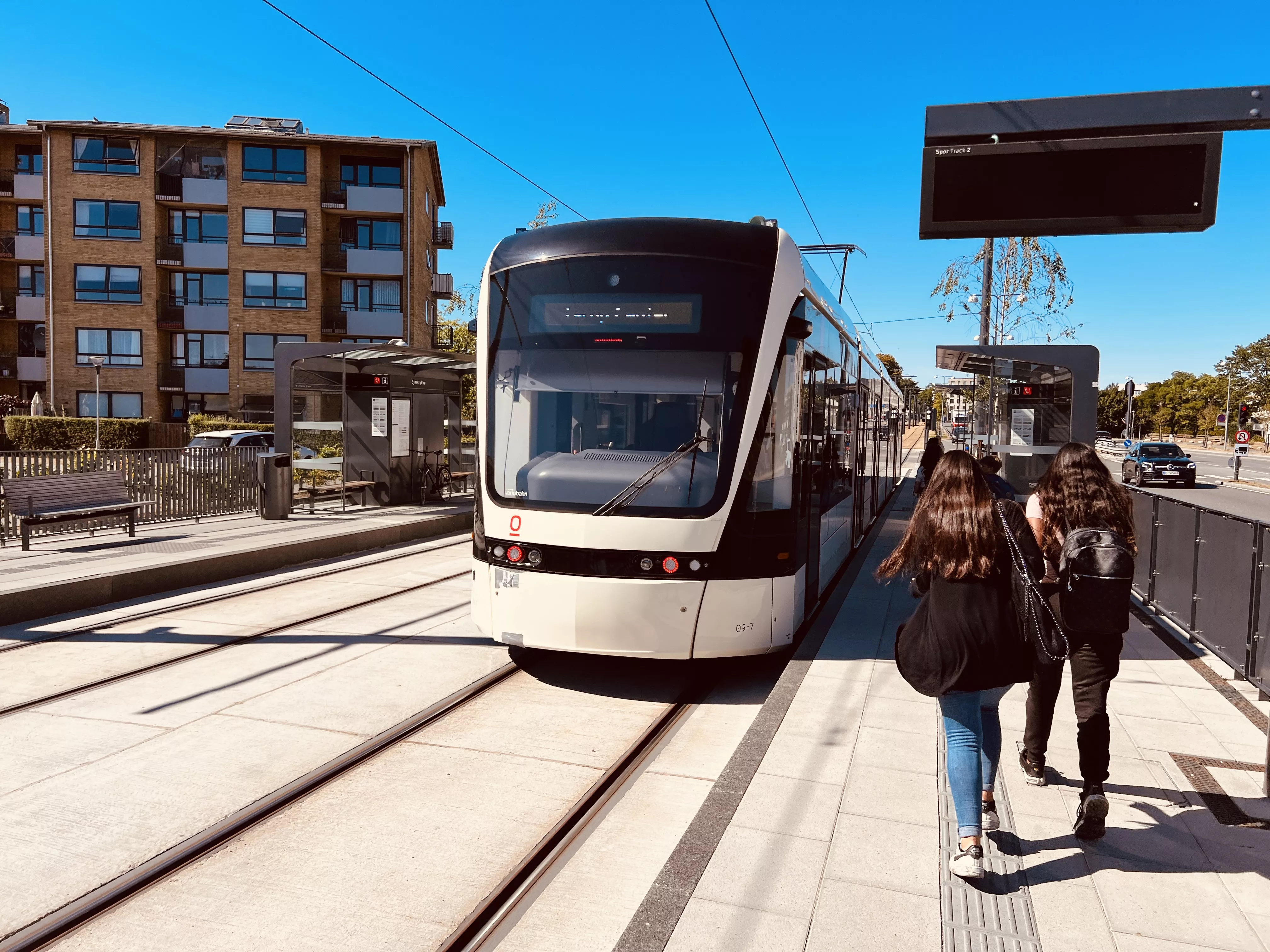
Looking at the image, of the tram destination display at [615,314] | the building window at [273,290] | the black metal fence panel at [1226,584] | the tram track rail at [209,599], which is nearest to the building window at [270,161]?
the building window at [273,290]

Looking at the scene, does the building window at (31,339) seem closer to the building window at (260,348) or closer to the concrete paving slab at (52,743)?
the building window at (260,348)

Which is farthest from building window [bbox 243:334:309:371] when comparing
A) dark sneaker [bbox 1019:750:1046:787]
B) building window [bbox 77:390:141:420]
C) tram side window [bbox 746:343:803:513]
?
dark sneaker [bbox 1019:750:1046:787]

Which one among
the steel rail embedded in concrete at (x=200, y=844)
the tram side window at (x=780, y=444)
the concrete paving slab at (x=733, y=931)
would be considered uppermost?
the tram side window at (x=780, y=444)

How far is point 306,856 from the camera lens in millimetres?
4023

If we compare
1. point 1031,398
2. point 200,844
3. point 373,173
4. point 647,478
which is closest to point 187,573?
point 647,478

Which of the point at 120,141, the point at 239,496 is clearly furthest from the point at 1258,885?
the point at 120,141

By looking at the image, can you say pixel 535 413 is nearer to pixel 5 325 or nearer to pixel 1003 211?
pixel 1003 211

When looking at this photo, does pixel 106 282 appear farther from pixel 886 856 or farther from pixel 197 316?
pixel 886 856

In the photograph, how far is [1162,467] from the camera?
1257 inches

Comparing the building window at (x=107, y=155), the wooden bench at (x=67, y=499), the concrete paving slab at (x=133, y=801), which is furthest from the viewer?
the building window at (x=107, y=155)

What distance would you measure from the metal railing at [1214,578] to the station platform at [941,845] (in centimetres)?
59

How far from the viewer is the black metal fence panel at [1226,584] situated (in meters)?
6.52

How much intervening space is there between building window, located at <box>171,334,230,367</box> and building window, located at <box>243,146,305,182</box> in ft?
23.0

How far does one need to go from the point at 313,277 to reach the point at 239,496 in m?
25.4
